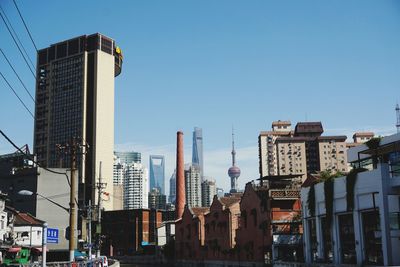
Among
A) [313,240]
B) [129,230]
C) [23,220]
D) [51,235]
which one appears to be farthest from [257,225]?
[129,230]

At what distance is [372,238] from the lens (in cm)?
3803

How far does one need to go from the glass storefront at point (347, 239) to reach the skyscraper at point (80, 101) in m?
124

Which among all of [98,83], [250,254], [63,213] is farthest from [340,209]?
[98,83]

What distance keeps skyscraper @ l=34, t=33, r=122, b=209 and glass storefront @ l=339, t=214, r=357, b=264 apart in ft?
406

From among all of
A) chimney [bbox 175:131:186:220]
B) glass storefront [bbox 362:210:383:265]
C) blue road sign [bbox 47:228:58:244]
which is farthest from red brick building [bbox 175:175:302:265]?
blue road sign [bbox 47:228:58:244]

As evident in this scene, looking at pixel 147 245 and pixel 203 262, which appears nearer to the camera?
pixel 203 262

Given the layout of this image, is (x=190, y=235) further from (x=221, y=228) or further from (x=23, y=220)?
(x=23, y=220)

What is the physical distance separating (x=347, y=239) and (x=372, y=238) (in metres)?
3.46

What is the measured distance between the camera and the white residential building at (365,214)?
3597cm

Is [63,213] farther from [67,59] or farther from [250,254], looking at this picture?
[67,59]

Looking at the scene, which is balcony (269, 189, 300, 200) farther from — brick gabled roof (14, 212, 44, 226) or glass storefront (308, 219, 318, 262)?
brick gabled roof (14, 212, 44, 226)

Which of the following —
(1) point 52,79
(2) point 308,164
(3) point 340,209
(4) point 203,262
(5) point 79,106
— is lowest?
(4) point 203,262

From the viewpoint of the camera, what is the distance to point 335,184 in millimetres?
42469

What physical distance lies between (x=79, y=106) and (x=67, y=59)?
62.0 ft
